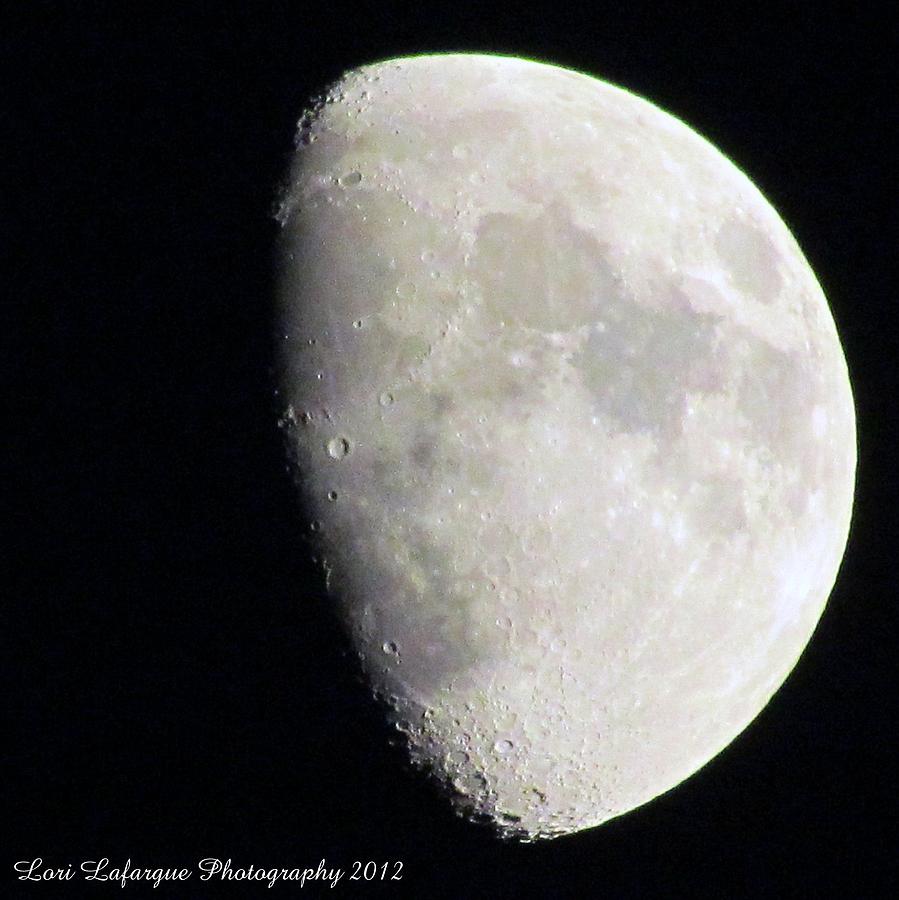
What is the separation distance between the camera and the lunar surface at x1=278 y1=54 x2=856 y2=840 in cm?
432

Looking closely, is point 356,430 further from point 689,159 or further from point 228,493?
point 689,159

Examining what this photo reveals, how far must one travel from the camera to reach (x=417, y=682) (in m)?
4.55

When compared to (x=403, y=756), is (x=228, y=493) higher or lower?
higher

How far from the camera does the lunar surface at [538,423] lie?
4.32m

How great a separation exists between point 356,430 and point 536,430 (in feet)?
1.88

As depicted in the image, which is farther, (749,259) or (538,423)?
(749,259)

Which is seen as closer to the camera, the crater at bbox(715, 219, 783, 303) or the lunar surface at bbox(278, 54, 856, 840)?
the lunar surface at bbox(278, 54, 856, 840)

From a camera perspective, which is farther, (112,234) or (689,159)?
(689,159)

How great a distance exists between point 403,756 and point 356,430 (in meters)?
1.29

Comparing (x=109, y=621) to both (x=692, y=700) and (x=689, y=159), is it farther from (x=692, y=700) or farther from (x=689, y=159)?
(x=689, y=159)

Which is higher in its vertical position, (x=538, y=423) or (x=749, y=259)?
(x=749, y=259)

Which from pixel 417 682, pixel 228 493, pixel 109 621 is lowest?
pixel 417 682

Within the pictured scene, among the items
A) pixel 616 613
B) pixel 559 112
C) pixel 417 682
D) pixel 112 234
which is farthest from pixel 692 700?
pixel 112 234

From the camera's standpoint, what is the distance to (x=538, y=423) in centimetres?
432
